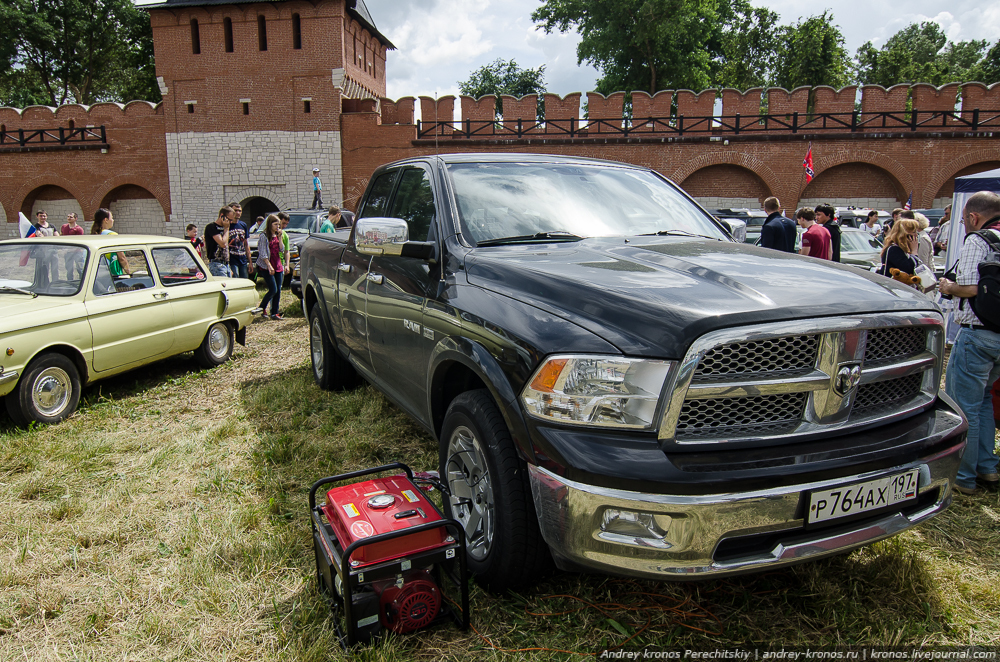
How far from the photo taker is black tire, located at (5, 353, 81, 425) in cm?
491

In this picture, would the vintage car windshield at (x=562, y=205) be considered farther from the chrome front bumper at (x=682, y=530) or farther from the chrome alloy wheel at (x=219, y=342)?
the chrome alloy wheel at (x=219, y=342)

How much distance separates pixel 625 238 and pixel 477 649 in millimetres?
2101

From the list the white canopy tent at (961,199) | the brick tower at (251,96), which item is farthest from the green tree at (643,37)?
the white canopy tent at (961,199)

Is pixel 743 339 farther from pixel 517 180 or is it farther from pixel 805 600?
pixel 517 180

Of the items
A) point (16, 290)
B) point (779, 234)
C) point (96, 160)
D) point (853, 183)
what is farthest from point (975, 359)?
point (96, 160)

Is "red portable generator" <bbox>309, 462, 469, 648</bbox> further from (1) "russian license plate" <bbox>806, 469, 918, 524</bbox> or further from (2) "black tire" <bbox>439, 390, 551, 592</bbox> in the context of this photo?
(1) "russian license plate" <bbox>806, 469, 918, 524</bbox>

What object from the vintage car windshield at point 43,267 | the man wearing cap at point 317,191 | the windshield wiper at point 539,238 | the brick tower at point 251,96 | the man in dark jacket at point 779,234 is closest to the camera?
the windshield wiper at point 539,238

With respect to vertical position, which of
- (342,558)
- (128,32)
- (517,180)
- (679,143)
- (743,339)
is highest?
(128,32)

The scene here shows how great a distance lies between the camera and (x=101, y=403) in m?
5.81

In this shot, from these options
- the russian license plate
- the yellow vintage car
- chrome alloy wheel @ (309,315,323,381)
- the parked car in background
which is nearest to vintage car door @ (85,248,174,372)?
the yellow vintage car

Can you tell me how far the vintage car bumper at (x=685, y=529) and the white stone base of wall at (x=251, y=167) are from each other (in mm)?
28995

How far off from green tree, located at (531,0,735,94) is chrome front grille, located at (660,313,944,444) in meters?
39.5

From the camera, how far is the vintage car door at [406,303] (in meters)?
3.35

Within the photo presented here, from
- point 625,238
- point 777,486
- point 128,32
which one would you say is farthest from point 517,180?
point 128,32
